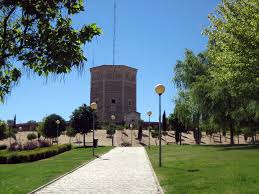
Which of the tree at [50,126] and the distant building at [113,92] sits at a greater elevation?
the distant building at [113,92]

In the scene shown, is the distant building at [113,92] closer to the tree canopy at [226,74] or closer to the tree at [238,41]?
the tree canopy at [226,74]

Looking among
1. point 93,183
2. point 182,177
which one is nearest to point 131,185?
point 93,183

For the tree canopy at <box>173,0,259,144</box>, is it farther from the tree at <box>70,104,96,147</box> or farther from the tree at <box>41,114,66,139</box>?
the tree at <box>41,114,66,139</box>

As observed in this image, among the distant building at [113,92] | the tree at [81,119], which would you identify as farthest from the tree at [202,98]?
the distant building at [113,92]

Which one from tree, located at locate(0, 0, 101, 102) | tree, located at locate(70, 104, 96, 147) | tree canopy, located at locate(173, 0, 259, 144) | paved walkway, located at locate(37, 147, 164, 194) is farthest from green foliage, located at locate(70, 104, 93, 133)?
tree, located at locate(0, 0, 101, 102)

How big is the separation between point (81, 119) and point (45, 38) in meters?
50.8

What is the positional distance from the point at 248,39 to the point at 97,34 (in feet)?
63.1

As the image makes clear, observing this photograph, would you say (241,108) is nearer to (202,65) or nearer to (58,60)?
(202,65)

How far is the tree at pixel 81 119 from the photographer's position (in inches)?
2227

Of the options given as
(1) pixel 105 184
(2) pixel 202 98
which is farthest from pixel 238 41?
(2) pixel 202 98

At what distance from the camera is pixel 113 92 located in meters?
122

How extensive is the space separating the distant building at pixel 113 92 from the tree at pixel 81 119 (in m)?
61.6

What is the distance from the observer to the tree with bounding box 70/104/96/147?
186ft

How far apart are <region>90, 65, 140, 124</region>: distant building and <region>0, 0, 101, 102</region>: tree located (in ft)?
368
